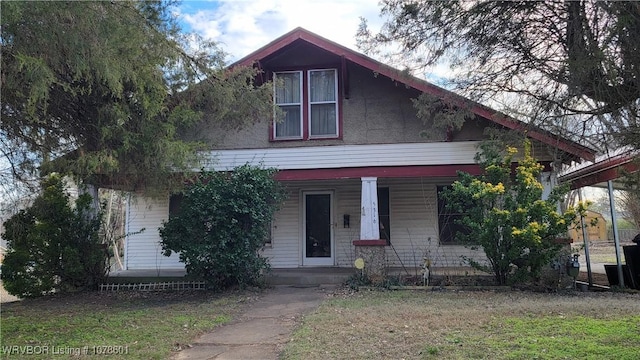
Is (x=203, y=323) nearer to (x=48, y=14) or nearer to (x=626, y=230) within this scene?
(x=48, y=14)

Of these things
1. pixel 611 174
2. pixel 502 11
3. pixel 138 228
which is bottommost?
pixel 138 228

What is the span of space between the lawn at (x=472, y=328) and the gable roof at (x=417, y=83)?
2.78m

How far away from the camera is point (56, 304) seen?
30.8 feet

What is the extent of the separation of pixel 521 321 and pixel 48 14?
22.7 feet

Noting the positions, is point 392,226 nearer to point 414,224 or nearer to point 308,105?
point 414,224

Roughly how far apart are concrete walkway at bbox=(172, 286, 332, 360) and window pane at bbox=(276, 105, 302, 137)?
422cm

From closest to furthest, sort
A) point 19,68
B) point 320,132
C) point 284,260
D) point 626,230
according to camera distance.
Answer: point 19,68, point 320,132, point 284,260, point 626,230

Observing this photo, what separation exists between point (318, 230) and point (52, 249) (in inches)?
256

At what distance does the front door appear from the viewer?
1313 cm

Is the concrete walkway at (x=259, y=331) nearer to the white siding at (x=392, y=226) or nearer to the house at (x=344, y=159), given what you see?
the house at (x=344, y=159)

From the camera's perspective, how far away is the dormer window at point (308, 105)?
11891 millimetres

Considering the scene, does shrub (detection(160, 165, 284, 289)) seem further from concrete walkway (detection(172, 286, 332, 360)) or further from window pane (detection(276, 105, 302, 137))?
window pane (detection(276, 105, 302, 137))

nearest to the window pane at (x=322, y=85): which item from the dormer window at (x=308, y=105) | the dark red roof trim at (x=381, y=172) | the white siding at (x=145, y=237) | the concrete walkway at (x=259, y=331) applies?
the dormer window at (x=308, y=105)

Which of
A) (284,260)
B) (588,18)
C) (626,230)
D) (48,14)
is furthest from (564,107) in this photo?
(626,230)
